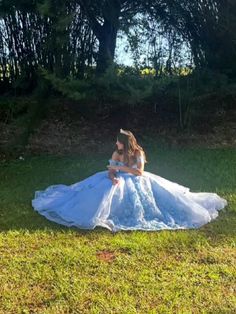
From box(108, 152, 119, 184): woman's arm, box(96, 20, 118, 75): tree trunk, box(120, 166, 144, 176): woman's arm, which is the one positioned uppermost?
box(96, 20, 118, 75): tree trunk

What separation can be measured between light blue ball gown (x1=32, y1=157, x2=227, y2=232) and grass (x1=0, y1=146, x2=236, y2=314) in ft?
0.37

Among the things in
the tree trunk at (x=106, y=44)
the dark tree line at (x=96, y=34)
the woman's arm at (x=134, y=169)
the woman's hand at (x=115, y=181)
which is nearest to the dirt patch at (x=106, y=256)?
the woman's hand at (x=115, y=181)

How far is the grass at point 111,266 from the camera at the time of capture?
387 centimetres

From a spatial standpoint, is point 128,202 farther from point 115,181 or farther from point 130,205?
point 115,181

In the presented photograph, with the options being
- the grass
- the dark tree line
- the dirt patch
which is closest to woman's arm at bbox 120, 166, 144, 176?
the grass

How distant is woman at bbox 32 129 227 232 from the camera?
213 inches

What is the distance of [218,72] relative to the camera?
828 centimetres

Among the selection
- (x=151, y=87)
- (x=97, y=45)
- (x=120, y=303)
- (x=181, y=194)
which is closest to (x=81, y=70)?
(x=97, y=45)

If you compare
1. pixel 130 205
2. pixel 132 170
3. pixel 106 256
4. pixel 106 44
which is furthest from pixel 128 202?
pixel 106 44

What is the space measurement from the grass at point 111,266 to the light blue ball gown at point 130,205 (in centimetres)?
11

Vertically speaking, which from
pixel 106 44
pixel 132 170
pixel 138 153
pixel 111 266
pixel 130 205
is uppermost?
pixel 106 44

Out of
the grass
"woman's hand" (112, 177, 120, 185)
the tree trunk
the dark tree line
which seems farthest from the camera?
the tree trunk

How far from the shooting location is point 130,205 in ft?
18.2

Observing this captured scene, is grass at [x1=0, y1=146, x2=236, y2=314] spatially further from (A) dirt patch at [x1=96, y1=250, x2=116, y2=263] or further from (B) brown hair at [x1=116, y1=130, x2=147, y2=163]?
(B) brown hair at [x1=116, y1=130, x2=147, y2=163]
